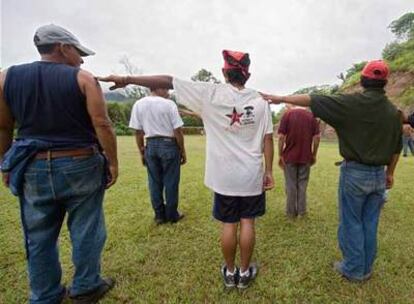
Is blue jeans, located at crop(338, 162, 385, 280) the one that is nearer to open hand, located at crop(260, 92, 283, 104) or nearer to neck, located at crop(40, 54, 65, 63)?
open hand, located at crop(260, 92, 283, 104)

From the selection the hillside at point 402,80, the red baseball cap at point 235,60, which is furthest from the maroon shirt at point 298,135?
the hillside at point 402,80

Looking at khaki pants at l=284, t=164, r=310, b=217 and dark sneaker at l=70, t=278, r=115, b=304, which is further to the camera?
khaki pants at l=284, t=164, r=310, b=217

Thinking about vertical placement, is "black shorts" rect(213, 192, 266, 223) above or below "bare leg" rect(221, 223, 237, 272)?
above

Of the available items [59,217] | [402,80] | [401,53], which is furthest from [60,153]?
[401,53]

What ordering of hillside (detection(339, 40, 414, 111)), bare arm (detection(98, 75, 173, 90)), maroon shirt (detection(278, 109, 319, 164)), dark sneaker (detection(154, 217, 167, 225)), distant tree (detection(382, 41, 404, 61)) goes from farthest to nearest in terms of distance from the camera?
distant tree (detection(382, 41, 404, 61)), hillside (detection(339, 40, 414, 111)), maroon shirt (detection(278, 109, 319, 164)), dark sneaker (detection(154, 217, 167, 225)), bare arm (detection(98, 75, 173, 90))

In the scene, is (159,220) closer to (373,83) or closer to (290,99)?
(290,99)

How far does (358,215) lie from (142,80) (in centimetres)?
210

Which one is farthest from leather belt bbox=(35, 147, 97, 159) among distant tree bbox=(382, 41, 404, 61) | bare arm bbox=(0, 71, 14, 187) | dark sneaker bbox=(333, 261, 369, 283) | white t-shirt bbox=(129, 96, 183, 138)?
distant tree bbox=(382, 41, 404, 61)

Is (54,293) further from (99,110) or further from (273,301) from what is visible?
(273,301)

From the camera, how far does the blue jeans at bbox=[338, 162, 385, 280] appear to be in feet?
8.54

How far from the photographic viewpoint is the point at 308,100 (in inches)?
98.7

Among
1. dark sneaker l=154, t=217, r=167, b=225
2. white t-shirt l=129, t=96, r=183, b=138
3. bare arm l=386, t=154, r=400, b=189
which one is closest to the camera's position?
bare arm l=386, t=154, r=400, b=189

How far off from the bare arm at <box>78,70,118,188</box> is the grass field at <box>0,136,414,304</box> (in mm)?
1212

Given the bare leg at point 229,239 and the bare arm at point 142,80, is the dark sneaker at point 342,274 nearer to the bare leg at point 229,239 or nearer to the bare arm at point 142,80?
the bare leg at point 229,239
